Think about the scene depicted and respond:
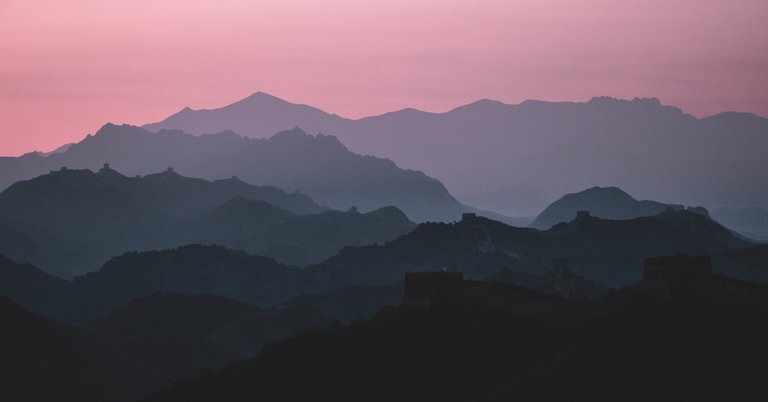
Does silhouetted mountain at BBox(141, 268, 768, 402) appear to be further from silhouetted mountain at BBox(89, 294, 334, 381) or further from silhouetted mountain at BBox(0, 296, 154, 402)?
silhouetted mountain at BBox(89, 294, 334, 381)

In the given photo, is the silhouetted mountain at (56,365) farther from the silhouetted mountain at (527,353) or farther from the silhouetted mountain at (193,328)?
the silhouetted mountain at (527,353)

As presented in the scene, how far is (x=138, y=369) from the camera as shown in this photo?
121 metres

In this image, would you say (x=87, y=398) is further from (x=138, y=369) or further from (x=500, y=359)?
(x=500, y=359)

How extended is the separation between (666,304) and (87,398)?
197 ft

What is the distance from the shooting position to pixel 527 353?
2872 inches

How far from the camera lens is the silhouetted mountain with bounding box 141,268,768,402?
6016cm

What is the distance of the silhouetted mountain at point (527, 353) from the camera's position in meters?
60.2

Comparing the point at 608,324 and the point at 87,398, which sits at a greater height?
the point at 608,324

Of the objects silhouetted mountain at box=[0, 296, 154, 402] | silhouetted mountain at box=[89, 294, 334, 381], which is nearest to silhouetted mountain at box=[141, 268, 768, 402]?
silhouetted mountain at box=[0, 296, 154, 402]

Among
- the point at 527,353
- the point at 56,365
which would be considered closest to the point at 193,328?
the point at 56,365

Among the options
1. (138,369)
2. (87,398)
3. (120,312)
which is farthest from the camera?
(120,312)

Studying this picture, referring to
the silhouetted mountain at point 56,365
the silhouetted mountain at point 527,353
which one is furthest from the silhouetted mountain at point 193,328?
the silhouetted mountain at point 527,353

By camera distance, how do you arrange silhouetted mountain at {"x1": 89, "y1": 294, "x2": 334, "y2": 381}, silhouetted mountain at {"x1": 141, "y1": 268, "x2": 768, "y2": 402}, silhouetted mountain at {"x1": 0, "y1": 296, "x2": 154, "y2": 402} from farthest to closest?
silhouetted mountain at {"x1": 89, "y1": 294, "x2": 334, "y2": 381} < silhouetted mountain at {"x1": 0, "y1": 296, "x2": 154, "y2": 402} < silhouetted mountain at {"x1": 141, "y1": 268, "x2": 768, "y2": 402}

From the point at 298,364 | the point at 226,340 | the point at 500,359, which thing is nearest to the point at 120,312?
the point at 226,340
